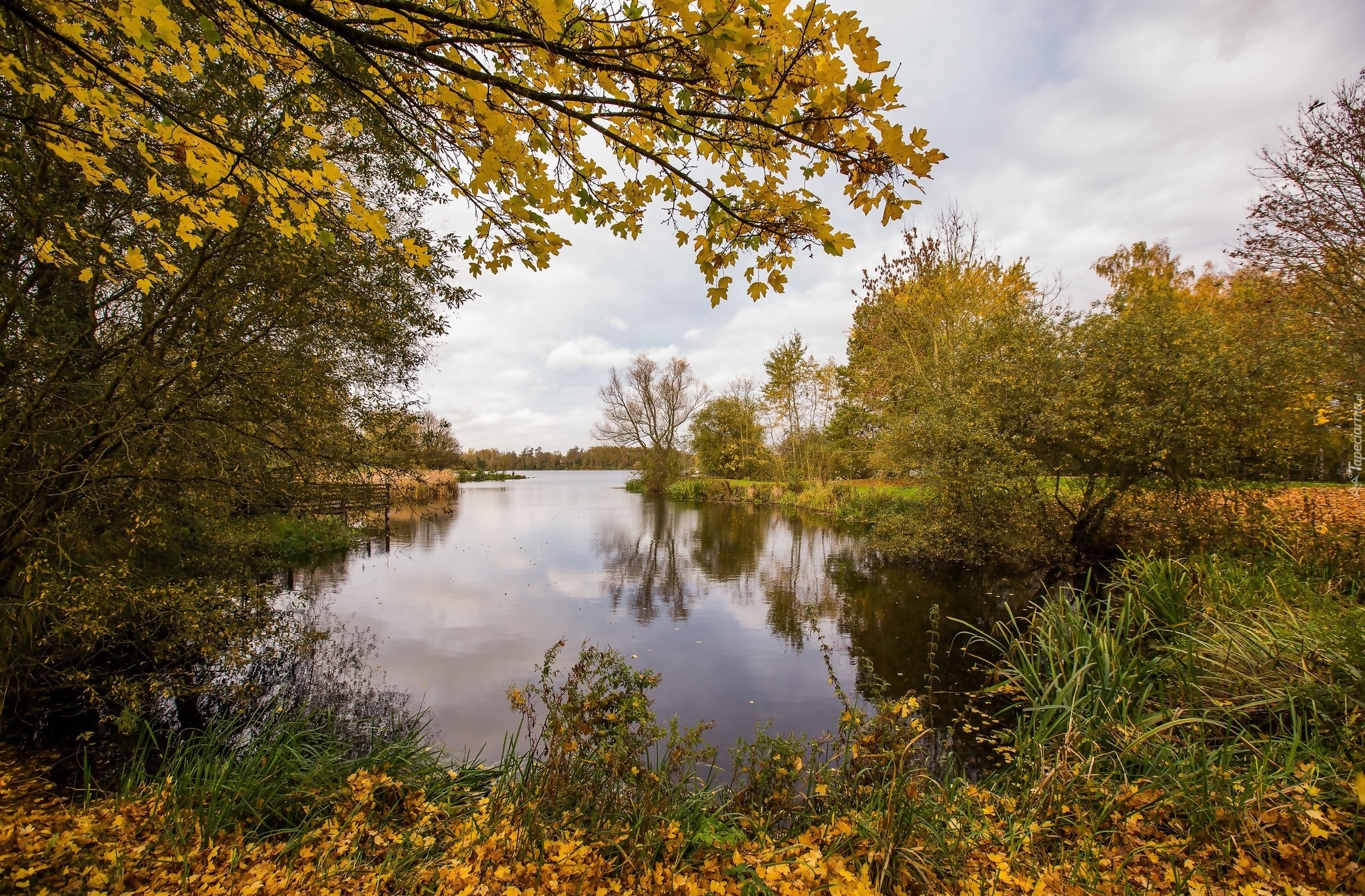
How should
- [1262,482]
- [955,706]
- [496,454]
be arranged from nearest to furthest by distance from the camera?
[955,706], [1262,482], [496,454]

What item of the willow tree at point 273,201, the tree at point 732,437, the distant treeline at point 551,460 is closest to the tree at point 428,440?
the willow tree at point 273,201

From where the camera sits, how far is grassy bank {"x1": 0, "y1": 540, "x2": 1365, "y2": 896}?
219 cm

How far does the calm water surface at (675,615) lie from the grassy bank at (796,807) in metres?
1.14

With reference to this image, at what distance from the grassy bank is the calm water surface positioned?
1.14m

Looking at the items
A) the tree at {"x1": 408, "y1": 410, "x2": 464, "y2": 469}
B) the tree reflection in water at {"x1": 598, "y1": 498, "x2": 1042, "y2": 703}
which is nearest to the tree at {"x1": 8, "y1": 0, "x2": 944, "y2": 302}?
the tree reflection in water at {"x1": 598, "y1": 498, "x2": 1042, "y2": 703}

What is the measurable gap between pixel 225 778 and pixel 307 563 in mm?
10734

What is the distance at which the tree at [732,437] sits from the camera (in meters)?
33.3

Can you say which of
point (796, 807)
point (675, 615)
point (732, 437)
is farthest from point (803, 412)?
point (796, 807)

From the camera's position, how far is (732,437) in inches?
1409

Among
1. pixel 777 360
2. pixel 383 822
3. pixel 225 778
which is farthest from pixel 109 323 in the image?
pixel 777 360

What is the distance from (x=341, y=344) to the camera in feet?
18.8

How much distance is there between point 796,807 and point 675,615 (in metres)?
5.52

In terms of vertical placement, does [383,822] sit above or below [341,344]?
below

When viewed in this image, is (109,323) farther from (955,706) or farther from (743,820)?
(955,706)
